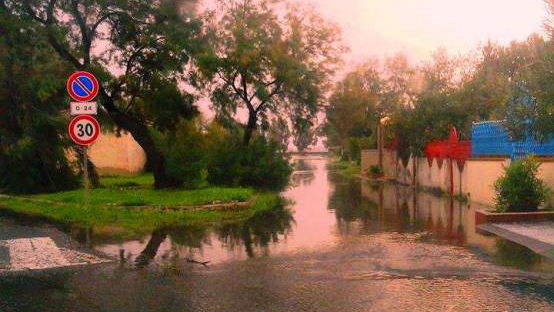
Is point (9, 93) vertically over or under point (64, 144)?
over

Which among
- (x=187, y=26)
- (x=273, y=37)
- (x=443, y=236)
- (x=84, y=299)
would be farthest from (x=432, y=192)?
(x=84, y=299)

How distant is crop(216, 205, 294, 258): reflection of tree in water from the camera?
1173 cm

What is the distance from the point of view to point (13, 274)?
876 cm

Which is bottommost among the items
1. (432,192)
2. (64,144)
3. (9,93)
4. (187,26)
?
(432,192)

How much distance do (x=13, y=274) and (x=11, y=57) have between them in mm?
14749

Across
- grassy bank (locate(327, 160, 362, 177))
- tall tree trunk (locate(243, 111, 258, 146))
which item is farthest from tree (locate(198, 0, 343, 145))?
grassy bank (locate(327, 160, 362, 177))

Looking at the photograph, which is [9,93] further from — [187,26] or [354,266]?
[354,266]

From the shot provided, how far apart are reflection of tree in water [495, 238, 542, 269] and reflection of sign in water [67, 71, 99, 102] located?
9.95m

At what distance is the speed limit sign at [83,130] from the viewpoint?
1460 cm

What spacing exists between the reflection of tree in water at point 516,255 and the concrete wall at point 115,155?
29.8m

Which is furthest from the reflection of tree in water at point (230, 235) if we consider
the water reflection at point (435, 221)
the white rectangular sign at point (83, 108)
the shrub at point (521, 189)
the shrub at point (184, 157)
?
the shrub at point (184, 157)

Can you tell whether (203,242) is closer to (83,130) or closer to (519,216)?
(83,130)

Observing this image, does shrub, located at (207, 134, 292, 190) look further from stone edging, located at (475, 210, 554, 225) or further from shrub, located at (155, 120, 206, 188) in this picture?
stone edging, located at (475, 210, 554, 225)

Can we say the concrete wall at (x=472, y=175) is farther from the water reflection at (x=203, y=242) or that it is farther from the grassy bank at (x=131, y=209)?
the grassy bank at (x=131, y=209)
